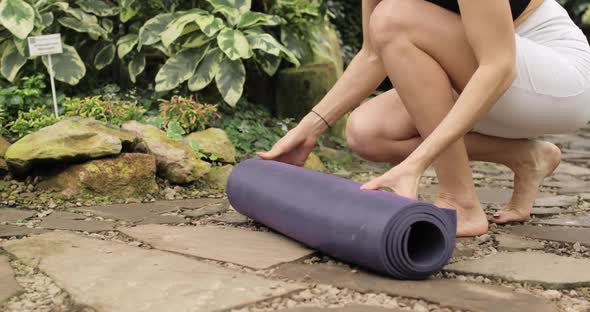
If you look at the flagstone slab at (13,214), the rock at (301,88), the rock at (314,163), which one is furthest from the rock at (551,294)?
the rock at (301,88)

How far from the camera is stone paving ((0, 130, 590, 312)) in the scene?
1744 mm

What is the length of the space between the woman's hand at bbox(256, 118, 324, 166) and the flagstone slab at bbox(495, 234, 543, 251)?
668 mm

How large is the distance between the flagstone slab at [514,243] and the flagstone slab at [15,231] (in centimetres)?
137

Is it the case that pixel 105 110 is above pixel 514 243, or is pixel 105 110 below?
above

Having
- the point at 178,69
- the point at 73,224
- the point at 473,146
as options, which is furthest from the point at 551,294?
the point at 178,69

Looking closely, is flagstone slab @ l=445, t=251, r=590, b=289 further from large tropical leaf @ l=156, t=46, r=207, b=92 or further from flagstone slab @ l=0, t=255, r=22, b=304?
large tropical leaf @ l=156, t=46, r=207, b=92

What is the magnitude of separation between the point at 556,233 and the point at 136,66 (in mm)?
2613

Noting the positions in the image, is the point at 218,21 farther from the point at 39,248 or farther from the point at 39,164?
the point at 39,248

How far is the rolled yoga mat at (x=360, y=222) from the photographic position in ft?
6.10

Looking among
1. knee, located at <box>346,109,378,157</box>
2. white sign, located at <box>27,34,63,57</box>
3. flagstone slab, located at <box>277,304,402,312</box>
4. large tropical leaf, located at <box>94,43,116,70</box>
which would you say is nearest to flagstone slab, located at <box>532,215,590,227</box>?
knee, located at <box>346,109,378,157</box>

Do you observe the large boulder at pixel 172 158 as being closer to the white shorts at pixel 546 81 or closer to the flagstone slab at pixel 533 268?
the white shorts at pixel 546 81

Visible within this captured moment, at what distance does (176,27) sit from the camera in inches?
161

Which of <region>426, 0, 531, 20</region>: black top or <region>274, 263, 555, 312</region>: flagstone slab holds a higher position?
<region>426, 0, 531, 20</region>: black top

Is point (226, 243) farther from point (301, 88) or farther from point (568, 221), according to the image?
point (301, 88)
